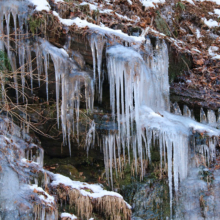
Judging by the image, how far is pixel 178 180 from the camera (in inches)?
241

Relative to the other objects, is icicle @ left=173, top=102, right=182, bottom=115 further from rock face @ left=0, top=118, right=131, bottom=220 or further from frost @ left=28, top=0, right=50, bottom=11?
frost @ left=28, top=0, right=50, bottom=11

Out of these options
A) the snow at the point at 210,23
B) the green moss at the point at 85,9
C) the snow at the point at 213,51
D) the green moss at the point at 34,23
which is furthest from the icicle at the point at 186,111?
the green moss at the point at 34,23

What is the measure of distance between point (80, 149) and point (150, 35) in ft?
10.2

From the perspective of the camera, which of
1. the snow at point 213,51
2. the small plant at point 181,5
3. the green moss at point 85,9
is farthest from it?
the small plant at point 181,5

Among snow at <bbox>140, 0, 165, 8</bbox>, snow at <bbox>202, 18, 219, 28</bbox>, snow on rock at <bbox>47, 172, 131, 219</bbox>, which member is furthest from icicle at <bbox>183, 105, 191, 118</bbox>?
snow at <bbox>202, 18, 219, 28</bbox>

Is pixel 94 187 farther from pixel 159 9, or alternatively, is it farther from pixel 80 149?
pixel 159 9

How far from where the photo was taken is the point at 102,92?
21.7 feet

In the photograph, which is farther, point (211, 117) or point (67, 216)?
point (211, 117)

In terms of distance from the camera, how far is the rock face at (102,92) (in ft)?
17.9

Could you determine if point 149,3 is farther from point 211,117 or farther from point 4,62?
point 4,62

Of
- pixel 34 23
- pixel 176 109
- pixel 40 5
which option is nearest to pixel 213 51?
pixel 176 109

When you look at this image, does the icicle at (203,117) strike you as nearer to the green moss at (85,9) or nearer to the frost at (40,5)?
the green moss at (85,9)

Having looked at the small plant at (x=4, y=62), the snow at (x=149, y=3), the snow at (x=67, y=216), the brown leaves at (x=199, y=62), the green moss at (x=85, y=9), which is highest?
the snow at (x=149, y=3)

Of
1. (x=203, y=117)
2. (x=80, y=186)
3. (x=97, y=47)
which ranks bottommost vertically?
(x=80, y=186)
